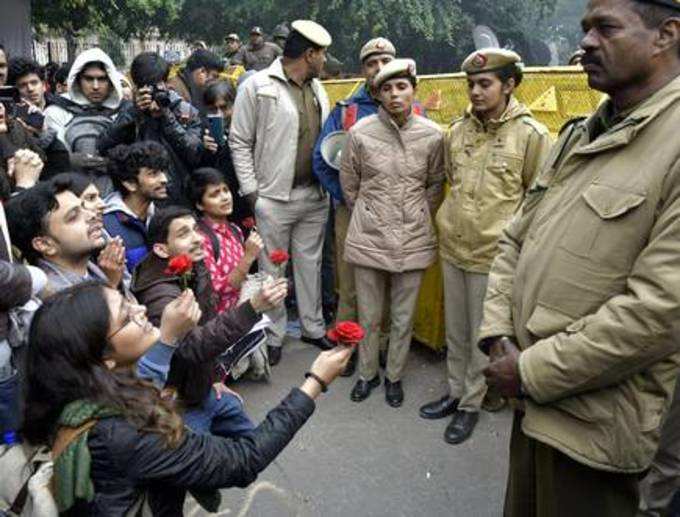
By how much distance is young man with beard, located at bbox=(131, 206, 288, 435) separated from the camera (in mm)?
2443

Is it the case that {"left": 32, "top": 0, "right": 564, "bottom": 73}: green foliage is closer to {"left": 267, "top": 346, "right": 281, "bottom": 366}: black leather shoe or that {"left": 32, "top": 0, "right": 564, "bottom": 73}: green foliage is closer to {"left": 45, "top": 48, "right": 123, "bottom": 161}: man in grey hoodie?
{"left": 45, "top": 48, "right": 123, "bottom": 161}: man in grey hoodie

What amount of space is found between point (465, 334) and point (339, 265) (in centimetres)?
124

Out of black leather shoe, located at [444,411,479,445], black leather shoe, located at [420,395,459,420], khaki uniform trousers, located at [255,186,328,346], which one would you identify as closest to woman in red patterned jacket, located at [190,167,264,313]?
khaki uniform trousers, located at [255,186,328,346]

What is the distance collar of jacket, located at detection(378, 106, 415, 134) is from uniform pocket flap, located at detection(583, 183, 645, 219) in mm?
2216

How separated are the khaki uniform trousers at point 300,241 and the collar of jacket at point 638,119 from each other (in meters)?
3.06

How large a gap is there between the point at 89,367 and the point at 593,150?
4.95 ft

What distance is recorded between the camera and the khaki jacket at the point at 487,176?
137 inches

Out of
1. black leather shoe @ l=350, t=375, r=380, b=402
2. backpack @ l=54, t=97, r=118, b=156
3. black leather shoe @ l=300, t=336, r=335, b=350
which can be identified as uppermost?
backpack @ l=54, t=97, r=118, b=156

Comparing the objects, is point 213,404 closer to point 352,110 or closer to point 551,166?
point 551,166

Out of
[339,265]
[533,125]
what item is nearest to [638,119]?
A: [533,125]

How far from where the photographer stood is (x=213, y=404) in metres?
2.75

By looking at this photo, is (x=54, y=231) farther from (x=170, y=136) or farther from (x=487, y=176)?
(x=487, y=176)

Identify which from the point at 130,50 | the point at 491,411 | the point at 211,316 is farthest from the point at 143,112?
the point at 130,50

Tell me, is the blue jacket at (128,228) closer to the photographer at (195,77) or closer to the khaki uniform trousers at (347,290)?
the khaki uniform trousers at (347,290)
